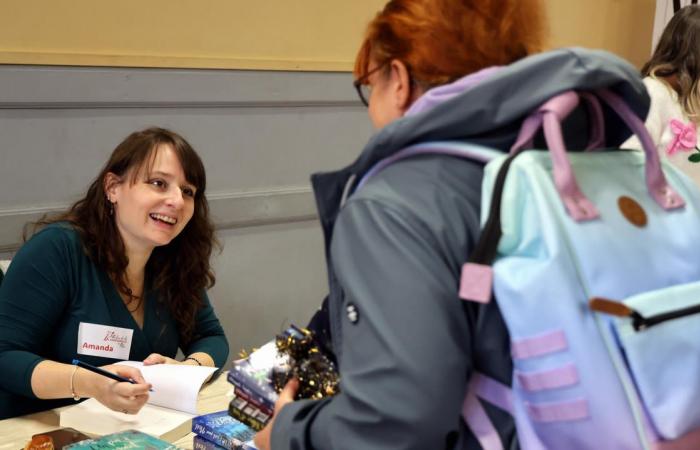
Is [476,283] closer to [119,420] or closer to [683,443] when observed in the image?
[683,443]

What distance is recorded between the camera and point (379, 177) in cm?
96

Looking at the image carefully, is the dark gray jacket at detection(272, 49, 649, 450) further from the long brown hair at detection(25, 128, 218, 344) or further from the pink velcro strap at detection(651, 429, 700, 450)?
the long brown hair at detection(25, 128, 218, 344)

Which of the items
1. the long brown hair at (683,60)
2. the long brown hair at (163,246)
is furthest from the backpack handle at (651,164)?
the long brown hair at (683,60)

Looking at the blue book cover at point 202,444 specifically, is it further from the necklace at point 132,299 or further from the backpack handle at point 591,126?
the backpack handle at point 591,126

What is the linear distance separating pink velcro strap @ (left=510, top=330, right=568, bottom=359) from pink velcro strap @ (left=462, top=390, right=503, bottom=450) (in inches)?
3.9

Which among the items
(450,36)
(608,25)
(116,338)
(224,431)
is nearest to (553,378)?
(450,36)

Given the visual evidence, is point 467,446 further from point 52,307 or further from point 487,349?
point 52,307

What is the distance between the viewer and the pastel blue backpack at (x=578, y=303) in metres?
0.85

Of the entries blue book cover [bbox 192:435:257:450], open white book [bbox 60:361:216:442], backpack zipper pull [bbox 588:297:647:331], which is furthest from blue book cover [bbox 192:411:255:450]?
backpack zipper pull [bbox 588:297:647:331]

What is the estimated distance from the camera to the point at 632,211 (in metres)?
0.95

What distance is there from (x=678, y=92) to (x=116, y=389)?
2.30 m

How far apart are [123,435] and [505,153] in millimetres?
939

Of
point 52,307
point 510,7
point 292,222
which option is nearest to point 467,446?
point 510,7

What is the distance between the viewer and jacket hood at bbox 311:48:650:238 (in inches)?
36.0
